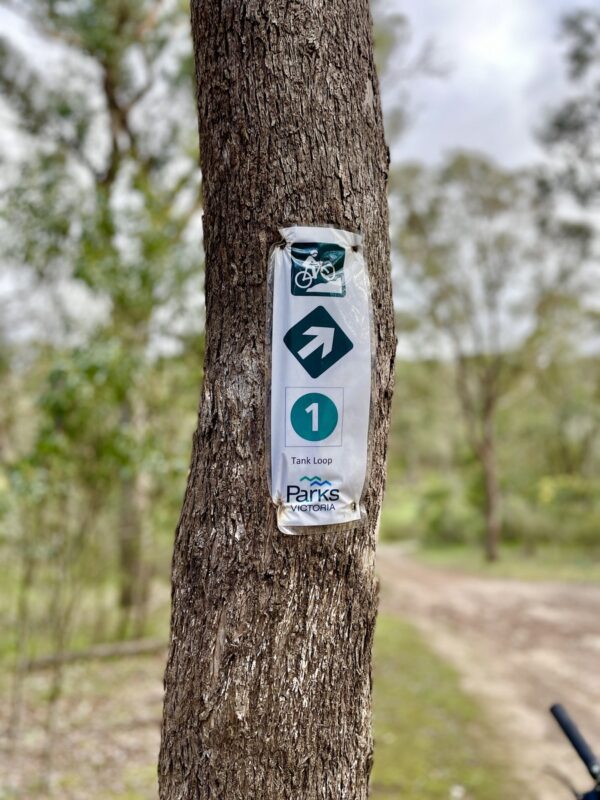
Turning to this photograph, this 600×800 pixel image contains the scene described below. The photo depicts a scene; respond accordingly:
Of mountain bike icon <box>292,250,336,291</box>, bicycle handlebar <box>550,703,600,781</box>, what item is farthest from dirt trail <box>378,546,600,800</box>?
mountain bike icon <box>292,250,336,291</box>

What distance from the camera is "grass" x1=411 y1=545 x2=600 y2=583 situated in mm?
14203

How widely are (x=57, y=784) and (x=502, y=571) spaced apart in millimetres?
11875

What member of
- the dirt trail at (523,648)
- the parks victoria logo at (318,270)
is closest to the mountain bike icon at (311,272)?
the parks victoria logo at (318,270)

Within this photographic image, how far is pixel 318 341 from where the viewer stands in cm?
154

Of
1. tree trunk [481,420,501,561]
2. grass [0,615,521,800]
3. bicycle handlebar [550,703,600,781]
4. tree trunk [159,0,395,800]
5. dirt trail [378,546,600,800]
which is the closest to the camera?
tree trunk [159,0,395,800]

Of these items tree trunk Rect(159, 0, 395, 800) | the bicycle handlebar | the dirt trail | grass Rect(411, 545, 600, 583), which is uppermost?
tree trunk Rect(159, 0, 395, 800)

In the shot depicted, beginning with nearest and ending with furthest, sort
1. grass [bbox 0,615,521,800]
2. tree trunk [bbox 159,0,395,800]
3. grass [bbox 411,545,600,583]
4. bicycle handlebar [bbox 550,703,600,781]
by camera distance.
Answer: tree trunk [bbox 159,0,395,800] < bicycle handlebar [bbox 550,703,600,781] < grass [bbox 0,615,521,800] < grass [bbox 411,545,600,583]

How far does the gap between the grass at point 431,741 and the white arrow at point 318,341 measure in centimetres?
442

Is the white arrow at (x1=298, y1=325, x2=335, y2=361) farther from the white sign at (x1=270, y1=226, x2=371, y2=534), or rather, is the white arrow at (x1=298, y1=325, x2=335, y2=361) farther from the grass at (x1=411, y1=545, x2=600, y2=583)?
the grass at (x1=411, y1=545, x2=600, y2=583)

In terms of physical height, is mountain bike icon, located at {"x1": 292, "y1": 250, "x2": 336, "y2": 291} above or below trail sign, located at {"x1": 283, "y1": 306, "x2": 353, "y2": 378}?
above

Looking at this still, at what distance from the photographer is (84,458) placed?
541cm

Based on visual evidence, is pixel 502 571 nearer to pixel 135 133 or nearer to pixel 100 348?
pixel 135 133

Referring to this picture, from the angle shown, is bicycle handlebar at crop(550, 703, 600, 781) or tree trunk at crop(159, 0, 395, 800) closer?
tree trunk at crop(159, 0, 395, 800)

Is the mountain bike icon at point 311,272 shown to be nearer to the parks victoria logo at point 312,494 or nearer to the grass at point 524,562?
the parks victoria logo at point 312,494
